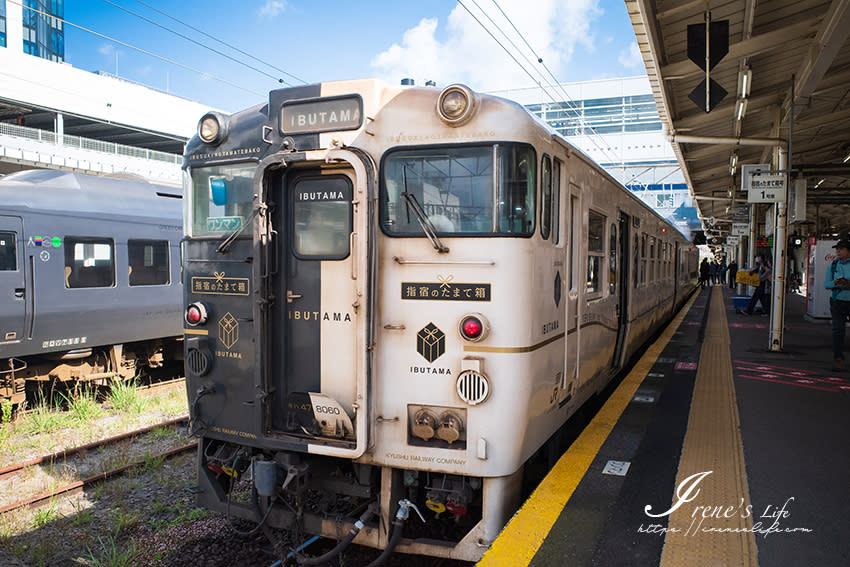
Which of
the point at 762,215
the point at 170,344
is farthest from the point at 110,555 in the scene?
the point at 762,215

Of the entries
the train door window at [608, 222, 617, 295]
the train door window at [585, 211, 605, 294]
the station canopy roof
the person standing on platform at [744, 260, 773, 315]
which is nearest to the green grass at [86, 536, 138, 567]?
the train door window at [585, 211, 605, 294]

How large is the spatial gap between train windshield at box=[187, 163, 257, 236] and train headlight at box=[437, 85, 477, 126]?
4.43 ft

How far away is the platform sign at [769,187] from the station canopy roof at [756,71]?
557 millimetres

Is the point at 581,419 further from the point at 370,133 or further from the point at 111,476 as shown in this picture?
the point at 111,476

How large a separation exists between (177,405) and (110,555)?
164 inches

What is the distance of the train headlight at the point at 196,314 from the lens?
4262mm

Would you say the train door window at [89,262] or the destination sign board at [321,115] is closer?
the destination sign board at [321,115]

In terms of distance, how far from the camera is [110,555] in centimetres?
434

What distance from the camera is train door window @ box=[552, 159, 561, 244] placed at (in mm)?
4199

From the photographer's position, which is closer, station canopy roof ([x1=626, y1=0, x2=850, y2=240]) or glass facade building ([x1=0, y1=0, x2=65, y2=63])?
station canopy roof ([x1=626, y1=0, x2=850, y2=240])

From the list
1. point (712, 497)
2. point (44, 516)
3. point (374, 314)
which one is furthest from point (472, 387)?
point (44, 516)

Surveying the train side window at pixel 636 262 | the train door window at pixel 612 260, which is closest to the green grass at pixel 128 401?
the train door window at pixel 612 260

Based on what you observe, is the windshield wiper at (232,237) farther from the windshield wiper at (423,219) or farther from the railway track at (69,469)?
the railway track at (69,469)

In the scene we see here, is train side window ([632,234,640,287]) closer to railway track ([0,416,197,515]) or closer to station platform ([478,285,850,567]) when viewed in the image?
station platform ([478,285,850,567])
